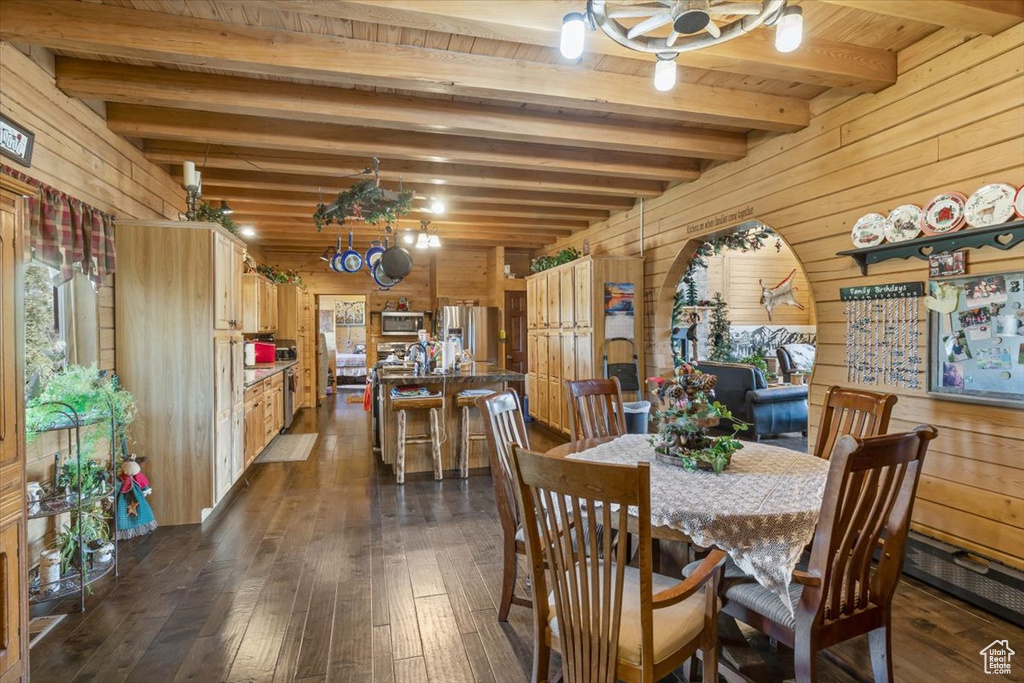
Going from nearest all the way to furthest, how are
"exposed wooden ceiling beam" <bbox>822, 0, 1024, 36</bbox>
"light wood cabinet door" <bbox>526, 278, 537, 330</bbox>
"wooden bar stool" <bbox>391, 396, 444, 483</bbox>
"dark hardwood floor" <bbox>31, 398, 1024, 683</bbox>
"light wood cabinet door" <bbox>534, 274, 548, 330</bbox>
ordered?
1. "dark hardwood floor" <bbox>31, 398, 1024, 683</bbox>
2. "exposed wooden ceiling beam" <bbox>822, 0, 1024, 36</bbox>
3. "wooden bar stool" <bbox>391, 396, 444, 483</bbox>
4. "light wood cabinet door" <bbox>534, 274, 548, 330</bbox>
5. "light wood cabinet door" <bbox>526, 278, 537, 330</bbox>

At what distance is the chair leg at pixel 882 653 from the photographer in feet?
5.60

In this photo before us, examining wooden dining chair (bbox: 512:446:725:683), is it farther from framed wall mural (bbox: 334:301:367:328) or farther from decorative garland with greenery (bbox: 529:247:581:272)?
framed wall mural (bbox: 334:301:367:328)

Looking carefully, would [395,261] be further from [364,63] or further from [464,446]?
[364,63]

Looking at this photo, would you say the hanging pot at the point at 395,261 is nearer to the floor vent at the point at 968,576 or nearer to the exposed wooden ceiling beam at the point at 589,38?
the exposed wooden ceiling beam at the point at 589,38

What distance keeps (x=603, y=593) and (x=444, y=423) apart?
358cm

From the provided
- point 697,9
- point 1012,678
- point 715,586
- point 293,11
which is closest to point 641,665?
point 715,586

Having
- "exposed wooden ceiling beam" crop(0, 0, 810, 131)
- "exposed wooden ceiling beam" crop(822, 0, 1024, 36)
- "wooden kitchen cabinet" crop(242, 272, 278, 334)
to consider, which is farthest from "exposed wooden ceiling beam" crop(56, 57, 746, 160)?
"wooden kitchen cabinet" crop(242, 272, 278, 334)

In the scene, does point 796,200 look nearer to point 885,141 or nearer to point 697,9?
point 885,141

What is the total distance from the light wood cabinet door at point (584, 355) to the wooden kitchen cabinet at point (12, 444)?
4497 millimetres

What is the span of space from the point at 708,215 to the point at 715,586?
3.76 m

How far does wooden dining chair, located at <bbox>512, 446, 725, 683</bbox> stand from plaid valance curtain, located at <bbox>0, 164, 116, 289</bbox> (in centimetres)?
287

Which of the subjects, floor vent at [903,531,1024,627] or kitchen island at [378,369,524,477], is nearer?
floor vent at [903,531,1024,627]

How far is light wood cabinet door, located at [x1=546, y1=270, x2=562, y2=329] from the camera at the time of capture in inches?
251

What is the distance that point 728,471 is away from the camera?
6.63 ft
